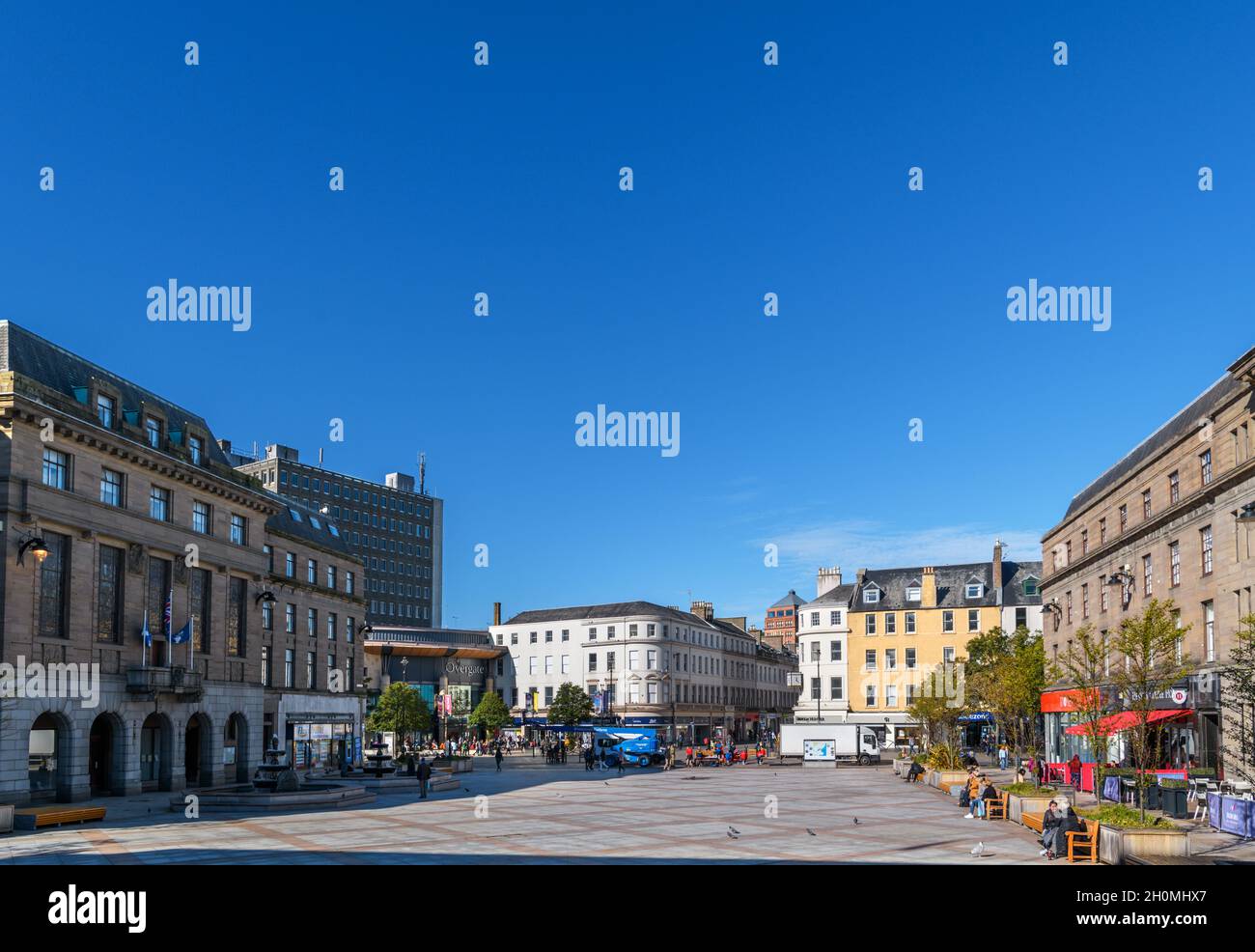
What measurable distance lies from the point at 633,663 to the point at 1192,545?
75440mm

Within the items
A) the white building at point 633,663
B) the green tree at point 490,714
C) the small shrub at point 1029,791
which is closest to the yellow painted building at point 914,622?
the white building at point 633,663

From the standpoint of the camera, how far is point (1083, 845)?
2486cm

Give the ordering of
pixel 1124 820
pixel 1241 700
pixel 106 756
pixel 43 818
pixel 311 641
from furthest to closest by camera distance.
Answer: pixel 311 641 → pixel 106 756 → pixel 1241 700 → pixel 43 818 → pixel 1124 820

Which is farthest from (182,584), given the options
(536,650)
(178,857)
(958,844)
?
(536,650)

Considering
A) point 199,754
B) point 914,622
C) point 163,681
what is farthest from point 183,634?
point 914,622

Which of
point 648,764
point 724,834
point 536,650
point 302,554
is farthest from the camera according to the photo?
point 536,650

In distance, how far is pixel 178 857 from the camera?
26062mm

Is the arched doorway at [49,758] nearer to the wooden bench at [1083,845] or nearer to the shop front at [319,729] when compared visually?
the shop front at [319,729]

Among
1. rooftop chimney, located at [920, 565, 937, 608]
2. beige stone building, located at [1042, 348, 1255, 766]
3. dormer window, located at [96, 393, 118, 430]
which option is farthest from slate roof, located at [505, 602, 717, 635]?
dormer window, located at [96, 393, 118, 430]

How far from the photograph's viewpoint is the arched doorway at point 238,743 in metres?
57.2

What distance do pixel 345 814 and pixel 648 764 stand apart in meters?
44.4

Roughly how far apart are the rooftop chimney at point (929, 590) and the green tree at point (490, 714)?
4056cm

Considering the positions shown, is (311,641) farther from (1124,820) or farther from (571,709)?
(1124,820)
